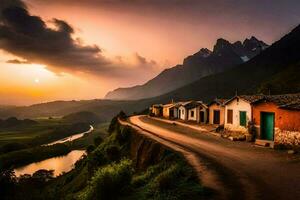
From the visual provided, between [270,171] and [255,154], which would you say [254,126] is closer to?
[255,154]

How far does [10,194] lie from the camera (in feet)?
76.0

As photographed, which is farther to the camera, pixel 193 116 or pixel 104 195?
pixel 193 116

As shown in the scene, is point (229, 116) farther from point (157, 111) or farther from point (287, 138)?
point (157, 111)

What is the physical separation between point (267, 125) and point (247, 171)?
14152 mm

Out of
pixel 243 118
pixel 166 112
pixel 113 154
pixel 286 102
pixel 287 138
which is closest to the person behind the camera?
pixel 287 138

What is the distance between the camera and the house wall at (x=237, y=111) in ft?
116

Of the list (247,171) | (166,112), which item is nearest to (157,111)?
(166,112)

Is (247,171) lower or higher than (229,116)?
lower

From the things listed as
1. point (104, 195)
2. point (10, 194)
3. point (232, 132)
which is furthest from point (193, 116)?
point (104, 195)

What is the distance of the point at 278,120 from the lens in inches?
1118

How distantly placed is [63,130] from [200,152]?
556 feet

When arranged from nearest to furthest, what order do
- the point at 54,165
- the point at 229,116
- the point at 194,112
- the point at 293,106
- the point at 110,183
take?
the point at 110,183 < the point at 293,106 < the point at 229,116 < the point at 194,112 < the point at 54,165

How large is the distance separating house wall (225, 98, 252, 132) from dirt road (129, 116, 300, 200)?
27.1ft

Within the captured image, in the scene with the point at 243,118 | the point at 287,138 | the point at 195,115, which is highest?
the point at 243,118
